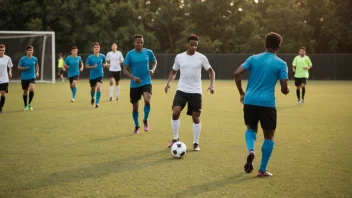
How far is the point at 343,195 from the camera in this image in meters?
5.71

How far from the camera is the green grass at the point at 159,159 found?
5.96 metres

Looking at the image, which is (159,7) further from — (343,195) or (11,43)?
(343,195)

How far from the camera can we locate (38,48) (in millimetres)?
32438

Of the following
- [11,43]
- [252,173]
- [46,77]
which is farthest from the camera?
[46,77]

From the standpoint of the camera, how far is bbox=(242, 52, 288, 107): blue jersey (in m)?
6.54

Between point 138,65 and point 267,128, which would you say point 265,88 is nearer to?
point 267,128

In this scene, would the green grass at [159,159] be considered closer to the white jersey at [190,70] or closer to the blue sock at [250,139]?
the blue sock at [250,139]

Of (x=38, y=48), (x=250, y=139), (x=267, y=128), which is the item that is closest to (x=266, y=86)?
(x=267, y=128)

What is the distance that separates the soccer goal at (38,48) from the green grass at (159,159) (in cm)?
1788

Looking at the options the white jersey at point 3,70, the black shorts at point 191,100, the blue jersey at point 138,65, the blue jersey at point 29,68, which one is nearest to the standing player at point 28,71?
the blue jersey at point 29,68

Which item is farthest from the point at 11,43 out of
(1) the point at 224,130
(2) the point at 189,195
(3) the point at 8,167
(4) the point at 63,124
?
(2) the point at 189,195

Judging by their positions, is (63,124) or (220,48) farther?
(220,48)

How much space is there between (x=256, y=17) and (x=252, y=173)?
42398 mm

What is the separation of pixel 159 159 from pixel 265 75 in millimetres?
2370
